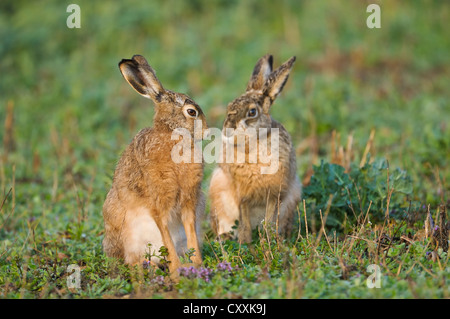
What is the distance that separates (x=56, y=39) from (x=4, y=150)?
14.7 feet

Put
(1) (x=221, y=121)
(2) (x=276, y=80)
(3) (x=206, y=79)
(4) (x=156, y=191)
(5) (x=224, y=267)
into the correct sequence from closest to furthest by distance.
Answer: (5) (x=224, y=267) → (4) (x=156, y=191) → (2) (x=276, y=80) → (1) (x=221, y=121) → (3) (x=206, y=79)

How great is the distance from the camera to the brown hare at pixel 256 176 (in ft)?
20.5

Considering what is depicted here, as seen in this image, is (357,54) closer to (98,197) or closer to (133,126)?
(133,126)

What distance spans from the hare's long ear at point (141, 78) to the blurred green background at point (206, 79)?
72.1 inches

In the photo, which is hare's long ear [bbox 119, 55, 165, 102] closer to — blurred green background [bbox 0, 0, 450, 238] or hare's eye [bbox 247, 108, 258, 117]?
hare's eye [bbox 247, 108, 258, 117]

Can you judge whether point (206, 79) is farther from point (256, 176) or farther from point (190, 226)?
point (190, 226)

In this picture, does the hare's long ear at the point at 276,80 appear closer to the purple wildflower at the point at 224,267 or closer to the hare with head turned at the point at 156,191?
the hare with head turned at the point at 156,191

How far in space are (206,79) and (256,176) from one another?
568cm

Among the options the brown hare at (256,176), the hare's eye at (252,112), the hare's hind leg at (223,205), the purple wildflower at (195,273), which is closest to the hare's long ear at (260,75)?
the brown hare at (256,176)

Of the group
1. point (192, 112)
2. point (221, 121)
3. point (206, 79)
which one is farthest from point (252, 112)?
point (206, 79)

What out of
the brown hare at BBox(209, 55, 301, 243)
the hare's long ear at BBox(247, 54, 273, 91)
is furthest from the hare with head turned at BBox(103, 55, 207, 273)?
the hare's long ear at BBox(247, 54, 273, 91)

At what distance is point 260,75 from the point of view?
6.76 metres

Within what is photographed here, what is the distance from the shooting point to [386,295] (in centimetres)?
438

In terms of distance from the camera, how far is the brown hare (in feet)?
20.5
